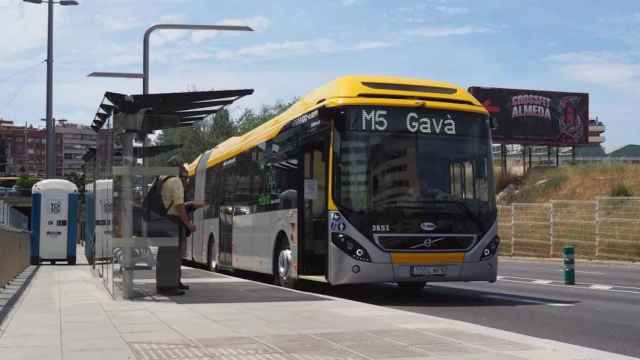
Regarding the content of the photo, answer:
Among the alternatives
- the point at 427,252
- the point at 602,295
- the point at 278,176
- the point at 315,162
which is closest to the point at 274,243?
the point at 278,176

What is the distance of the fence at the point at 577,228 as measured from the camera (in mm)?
32938

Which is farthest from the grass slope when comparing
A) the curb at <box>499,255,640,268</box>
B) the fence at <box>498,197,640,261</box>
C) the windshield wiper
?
the windshield wiper

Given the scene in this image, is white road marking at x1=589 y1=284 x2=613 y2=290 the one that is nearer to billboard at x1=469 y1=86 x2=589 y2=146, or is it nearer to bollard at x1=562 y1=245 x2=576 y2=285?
bollard at x1=562 y1=245 x2=576 y2=285

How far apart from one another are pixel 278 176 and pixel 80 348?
8.88 metres

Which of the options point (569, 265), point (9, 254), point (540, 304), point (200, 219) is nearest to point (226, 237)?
point (200, 219)

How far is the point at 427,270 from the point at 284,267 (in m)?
3.32

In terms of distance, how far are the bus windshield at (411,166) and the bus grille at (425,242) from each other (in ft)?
1.24

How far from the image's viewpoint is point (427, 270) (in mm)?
14352

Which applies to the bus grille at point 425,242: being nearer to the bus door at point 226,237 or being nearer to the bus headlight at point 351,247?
the bus headlight at point 351,247

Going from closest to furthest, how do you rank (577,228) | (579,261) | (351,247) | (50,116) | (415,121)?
(351,247), (415,121), (50,116), (579,261), (577,228)

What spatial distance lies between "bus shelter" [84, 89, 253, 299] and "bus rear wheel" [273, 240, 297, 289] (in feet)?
8.71

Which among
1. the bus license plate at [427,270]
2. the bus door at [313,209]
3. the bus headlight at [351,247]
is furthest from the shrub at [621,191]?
the bus headlight at [351,247]

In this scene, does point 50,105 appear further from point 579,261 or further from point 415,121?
point 415,121

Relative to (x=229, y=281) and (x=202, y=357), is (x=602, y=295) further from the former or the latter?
(x=202, y=357)
